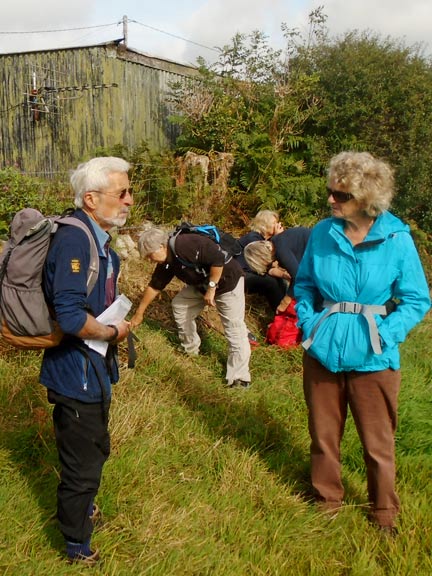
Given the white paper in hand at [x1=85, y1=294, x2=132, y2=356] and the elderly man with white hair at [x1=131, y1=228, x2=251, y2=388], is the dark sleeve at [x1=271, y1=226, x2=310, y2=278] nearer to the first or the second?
the elderly man with white hair at [x1=131, y1=228, x2=251, y2=388]

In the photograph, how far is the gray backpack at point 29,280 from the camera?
8.54ft

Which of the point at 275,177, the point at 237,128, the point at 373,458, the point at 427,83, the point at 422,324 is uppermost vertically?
the point at 427,83

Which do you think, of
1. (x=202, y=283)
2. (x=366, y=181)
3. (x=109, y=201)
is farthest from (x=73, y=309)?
(x=202, y=283)

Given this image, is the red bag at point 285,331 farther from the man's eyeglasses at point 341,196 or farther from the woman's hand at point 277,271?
the man's eyeglasses at point 341,196

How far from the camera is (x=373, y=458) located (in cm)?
328

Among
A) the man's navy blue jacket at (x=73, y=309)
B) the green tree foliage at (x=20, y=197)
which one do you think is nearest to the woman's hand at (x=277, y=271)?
the green tree foliage at (x=20, y=197)

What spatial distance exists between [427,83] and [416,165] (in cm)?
171

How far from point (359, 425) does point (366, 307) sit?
688 mm

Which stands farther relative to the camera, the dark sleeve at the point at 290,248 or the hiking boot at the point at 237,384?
the dark sleeve at the point at 290,248

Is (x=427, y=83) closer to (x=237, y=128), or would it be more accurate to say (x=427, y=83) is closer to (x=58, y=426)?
(x=237, y=128)

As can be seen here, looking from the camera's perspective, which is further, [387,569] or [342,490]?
[342,490]

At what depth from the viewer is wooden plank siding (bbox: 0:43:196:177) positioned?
11711mm

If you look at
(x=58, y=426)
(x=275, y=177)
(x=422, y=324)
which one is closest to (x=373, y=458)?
(x=58, y=426)

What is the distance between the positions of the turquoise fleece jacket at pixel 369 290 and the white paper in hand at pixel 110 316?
1.11 metres
